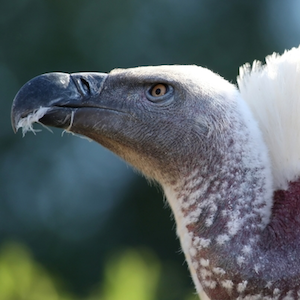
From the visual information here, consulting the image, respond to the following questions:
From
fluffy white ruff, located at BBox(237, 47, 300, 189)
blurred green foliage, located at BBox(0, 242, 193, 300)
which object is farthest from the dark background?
fluffy white ruff, located at BBox(237, 47, 300, 189)

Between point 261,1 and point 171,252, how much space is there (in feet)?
11.9

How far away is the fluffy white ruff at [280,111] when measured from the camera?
2.40m

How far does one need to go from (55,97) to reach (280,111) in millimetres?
911

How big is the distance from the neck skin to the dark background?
5203 millimetres

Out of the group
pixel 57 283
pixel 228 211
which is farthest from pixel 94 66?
pixel 228 211

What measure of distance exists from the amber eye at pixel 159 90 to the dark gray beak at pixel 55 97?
0.74 feet

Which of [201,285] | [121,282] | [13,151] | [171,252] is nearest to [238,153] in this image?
[201,285]

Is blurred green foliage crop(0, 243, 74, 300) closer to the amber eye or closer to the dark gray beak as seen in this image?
the dark gray beak

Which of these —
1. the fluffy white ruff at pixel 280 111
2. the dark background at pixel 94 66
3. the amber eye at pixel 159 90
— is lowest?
the fluffy white ruff at pixel 280 111

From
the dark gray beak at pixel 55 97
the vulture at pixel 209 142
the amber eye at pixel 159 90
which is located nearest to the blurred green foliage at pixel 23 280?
the vulture at pixel 209 142

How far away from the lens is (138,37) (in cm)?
812

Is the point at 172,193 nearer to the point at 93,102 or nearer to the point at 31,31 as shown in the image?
the point at 93,102

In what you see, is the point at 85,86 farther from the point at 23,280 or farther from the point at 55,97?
the point at 23,280

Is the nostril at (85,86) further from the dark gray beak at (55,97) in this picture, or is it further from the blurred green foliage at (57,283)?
the blurred green foliage at (57,283)
